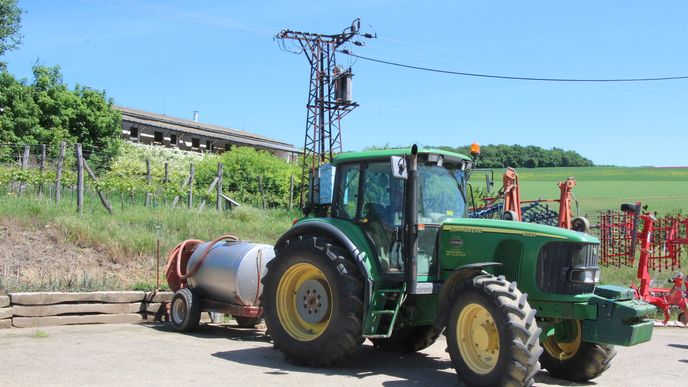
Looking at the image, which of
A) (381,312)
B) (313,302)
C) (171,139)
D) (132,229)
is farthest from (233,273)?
(171,139)

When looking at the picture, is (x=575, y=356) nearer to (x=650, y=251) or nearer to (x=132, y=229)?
(x=132, y=229)

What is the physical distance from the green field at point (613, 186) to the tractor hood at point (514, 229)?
18.5 metres

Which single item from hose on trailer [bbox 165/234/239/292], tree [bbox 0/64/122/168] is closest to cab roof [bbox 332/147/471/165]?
hose on trailer [bbox 165/234/239/292]

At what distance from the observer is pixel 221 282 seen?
33.0 feet

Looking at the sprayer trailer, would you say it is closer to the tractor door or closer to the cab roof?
the tractor door

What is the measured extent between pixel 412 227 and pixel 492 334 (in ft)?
4.47

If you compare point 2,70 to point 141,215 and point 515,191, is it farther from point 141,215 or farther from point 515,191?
point 515,191

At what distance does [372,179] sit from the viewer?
25.9 ft

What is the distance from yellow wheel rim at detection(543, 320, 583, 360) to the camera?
7.25 m

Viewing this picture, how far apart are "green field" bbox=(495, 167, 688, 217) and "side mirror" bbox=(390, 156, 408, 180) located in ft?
62.3

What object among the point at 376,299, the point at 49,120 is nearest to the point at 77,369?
the point at 376,299

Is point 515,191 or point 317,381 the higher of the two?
point 515,191

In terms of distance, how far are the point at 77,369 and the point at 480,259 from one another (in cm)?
410

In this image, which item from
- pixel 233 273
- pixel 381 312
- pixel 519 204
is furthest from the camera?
→ pixel 519 204
